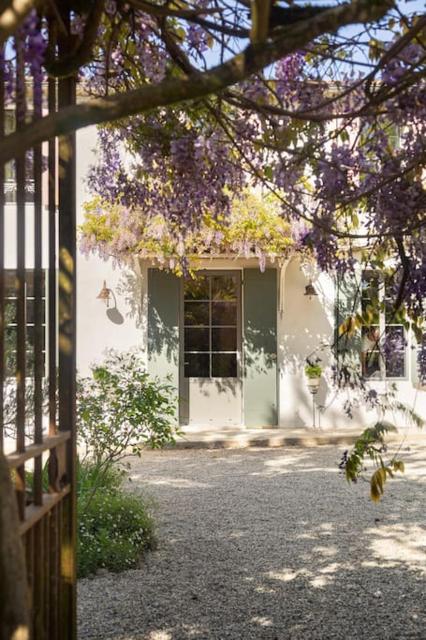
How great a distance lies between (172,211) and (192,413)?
7.71 metres

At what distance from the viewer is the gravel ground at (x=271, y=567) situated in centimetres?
403

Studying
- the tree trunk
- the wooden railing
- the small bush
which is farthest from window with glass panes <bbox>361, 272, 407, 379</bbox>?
the tree trunk

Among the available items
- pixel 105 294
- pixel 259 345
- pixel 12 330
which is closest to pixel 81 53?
pixel 12 330

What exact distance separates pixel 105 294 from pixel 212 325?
62.3 inches

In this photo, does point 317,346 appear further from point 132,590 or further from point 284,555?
point 132,590

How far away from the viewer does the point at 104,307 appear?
1149 centimetres

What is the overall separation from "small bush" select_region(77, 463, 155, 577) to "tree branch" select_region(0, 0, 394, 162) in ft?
13.2

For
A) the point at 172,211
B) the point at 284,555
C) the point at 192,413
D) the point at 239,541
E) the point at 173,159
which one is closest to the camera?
the point at 173,159

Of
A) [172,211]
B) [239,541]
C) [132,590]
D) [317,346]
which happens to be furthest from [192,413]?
[172,211]

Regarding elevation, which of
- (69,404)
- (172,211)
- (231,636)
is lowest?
(231,636)

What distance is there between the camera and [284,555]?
211 inches

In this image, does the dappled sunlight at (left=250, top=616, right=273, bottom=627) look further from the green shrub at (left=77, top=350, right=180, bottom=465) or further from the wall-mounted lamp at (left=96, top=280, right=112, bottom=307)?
the wall-mounted lamp at (left=96, top=280, right=112, bottom=307)

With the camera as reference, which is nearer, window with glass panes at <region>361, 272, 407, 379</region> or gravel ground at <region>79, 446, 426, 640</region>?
window with glass panes at <region>361, 272, 407, 379</region>

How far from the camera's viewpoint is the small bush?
5.01m
